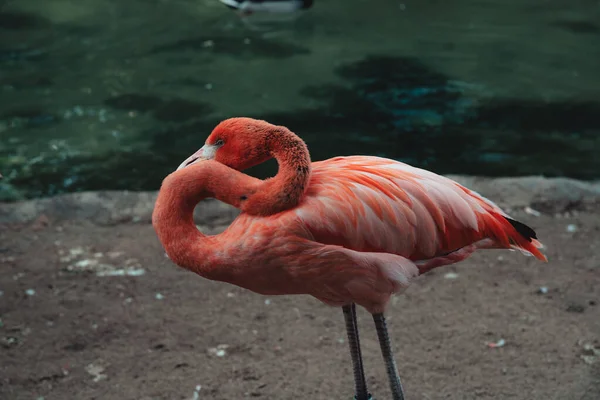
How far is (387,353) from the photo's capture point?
3195 millimetres

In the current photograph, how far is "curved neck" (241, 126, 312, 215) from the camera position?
281cm

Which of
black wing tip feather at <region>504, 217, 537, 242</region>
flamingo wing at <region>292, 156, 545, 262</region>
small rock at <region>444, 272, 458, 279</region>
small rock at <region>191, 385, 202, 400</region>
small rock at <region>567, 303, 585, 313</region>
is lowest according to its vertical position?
small rock at <region>191, 385, 202, 400</region>

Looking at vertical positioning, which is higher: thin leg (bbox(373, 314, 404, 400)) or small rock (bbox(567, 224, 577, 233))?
thin leg (bbox(373, 314, 404, 400))

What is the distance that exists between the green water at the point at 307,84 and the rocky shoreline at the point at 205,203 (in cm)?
63

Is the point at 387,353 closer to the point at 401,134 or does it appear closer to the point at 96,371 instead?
the point at 96,371

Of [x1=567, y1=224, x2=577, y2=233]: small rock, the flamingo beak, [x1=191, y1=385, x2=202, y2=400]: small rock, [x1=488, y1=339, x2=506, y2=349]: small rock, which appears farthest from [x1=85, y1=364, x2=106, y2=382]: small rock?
Result: [x1=567, y1=224, x2=577, y2=233]: small rock

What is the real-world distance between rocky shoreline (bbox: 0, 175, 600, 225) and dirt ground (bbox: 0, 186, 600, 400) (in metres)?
0.23

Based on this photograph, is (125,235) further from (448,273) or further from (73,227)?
(448,273)

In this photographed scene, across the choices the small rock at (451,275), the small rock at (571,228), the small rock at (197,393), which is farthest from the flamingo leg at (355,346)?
the small rock at (571,228)

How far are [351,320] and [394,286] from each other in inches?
14.4

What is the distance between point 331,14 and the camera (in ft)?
34.7

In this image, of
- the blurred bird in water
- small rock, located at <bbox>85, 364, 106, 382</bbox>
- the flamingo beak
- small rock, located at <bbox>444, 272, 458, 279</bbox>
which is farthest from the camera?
the blurred bird in water

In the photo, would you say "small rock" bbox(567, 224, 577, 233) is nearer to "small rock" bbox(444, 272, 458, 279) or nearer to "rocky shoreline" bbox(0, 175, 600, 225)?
"rocky shoreline" bbox(0, 175, 600, 225)

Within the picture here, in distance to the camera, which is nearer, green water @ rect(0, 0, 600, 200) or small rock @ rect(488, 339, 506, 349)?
small rock @ rect(488, 339, 506, 349)
